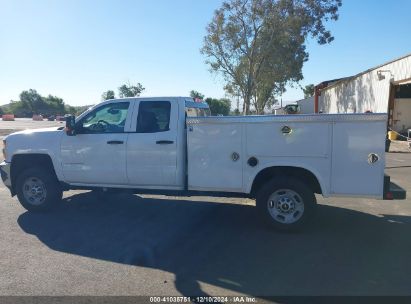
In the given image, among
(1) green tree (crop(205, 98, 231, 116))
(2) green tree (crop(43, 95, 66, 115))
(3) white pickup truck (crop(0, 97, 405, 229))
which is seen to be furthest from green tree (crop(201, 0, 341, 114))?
(2) green tree (crop(43, 95, 66, 115))

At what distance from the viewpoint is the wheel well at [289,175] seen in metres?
6.16

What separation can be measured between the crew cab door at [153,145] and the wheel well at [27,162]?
5.59 feet

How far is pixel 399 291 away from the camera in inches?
167

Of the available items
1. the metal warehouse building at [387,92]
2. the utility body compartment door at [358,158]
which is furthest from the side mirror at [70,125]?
the metal warehouse building at [387,92]

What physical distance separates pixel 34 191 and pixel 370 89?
24.4 metres

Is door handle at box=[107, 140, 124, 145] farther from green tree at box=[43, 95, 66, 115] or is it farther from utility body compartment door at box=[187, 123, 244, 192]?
green tree at box=[43, 95, 66, 115]

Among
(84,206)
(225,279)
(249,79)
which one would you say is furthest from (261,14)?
(225,279)

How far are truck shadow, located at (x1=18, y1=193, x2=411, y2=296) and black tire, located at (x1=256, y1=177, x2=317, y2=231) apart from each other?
0.18m

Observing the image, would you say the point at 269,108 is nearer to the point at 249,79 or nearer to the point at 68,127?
the point at 249,79

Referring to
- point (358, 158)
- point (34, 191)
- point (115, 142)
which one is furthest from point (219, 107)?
point (358, 158)

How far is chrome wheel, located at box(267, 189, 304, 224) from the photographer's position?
6137 mm

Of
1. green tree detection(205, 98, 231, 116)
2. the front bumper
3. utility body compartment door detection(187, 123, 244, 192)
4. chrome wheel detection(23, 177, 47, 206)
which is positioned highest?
green tree detection(205, 98, 231, 116)

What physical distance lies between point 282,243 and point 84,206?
4049mm

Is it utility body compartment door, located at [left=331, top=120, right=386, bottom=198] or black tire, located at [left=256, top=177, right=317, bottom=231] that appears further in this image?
black tire, located at [left=256, top=177, right=317, bottom=231]
